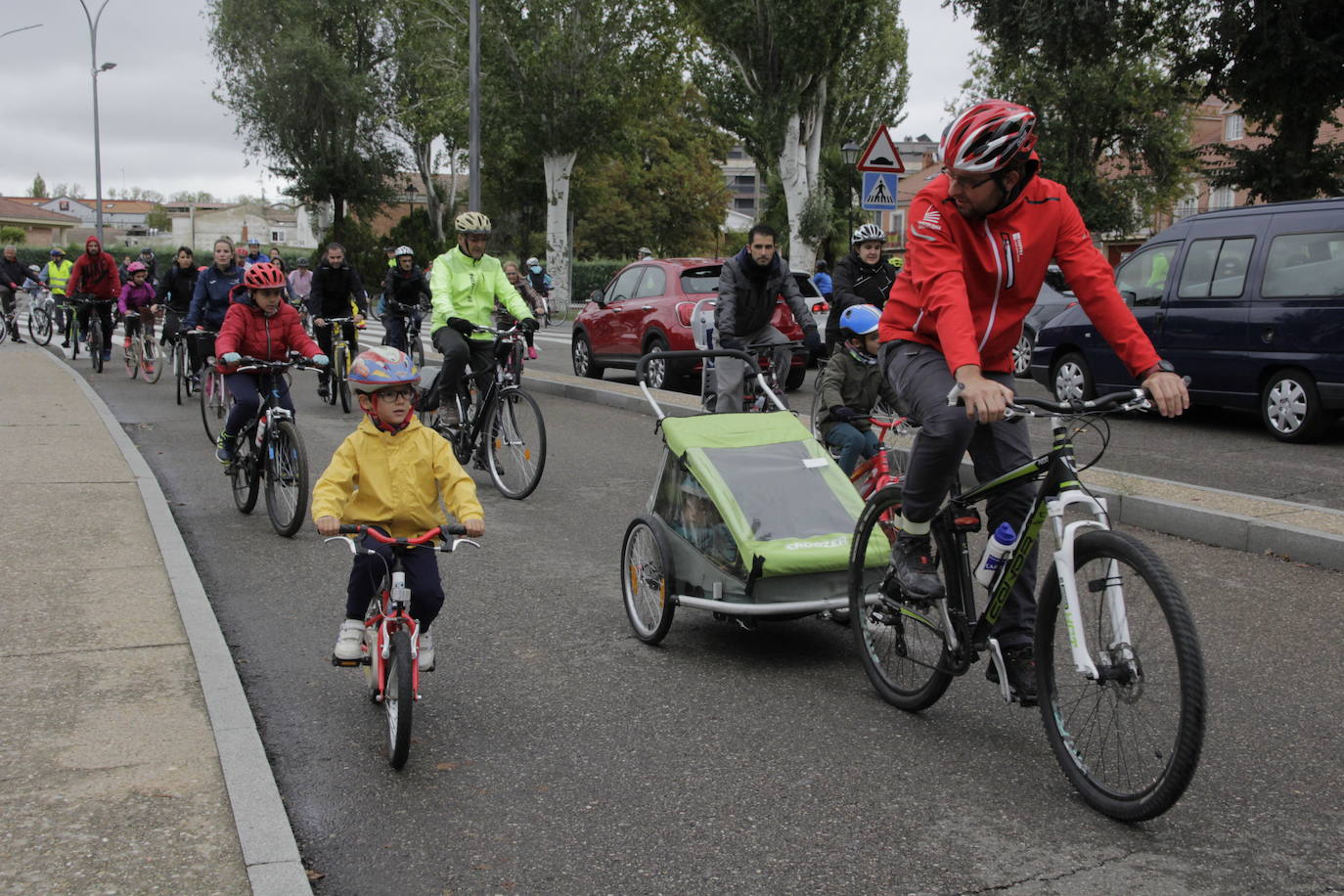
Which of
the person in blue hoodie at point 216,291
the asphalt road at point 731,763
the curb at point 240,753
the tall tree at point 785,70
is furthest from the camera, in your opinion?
the tall tree at point 785,70

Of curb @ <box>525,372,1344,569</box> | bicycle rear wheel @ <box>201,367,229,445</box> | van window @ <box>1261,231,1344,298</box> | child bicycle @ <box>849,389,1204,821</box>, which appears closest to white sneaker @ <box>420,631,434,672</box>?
child bicycle @ <box>849,389,1204,821</box>

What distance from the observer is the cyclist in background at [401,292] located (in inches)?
648

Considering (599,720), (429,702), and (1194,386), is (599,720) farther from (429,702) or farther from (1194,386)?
(1194,386)

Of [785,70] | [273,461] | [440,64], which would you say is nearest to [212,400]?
[273,461]

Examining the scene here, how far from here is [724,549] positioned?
5160mm

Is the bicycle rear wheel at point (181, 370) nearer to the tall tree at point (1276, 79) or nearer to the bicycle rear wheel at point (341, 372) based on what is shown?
the bicycle rear wheel at point (341, 372)

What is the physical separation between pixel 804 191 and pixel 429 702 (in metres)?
29.9

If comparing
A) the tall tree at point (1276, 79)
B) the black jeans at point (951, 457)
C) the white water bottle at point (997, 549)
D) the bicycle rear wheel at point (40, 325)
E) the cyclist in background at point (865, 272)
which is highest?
the tall tree at point (1276, 79)

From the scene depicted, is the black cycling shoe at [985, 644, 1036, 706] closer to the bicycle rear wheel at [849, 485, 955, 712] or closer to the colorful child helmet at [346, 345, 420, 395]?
the bicycle rear wheel at [849, 485, 955, 712]

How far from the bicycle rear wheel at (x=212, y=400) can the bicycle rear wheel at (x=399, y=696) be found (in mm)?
7598

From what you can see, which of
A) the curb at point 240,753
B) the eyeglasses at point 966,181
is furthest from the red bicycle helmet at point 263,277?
the eyeglasses at point 966,181

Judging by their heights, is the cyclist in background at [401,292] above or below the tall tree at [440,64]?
below

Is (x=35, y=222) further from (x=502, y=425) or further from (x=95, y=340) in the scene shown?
(x=502, y=425)

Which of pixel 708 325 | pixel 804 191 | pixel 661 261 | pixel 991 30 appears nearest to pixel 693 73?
pixel 804 191
